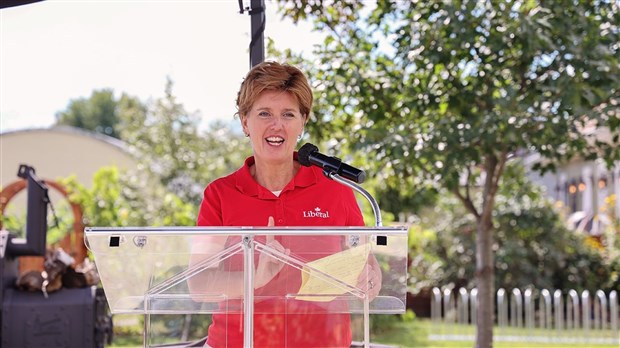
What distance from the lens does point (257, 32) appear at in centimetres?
402

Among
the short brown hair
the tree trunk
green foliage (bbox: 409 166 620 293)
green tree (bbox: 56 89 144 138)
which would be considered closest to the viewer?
the short brown hair

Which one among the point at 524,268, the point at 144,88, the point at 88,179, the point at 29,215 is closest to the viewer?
the point at 29,215

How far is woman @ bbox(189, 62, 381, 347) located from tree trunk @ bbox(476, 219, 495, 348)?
423cm

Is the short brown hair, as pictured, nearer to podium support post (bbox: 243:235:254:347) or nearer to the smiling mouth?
the smiling mouth

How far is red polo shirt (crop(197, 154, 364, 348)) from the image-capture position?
221 centimetres

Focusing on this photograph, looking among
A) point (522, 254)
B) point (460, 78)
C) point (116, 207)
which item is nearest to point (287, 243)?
point (460, 78)

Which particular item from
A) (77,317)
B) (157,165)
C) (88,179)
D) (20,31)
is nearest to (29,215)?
(77,317)

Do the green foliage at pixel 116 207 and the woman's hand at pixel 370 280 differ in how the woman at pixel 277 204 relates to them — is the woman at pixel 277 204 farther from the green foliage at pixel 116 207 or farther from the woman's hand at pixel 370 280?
the green foliage at pixel 116 207

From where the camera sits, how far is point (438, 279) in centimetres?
1334

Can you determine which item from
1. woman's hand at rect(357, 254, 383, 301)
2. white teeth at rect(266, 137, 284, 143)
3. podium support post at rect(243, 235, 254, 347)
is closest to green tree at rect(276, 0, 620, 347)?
white teeth at rect(266, 137, 284, 143)

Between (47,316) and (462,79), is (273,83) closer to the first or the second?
(47,316)

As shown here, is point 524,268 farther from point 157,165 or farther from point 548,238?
point 157,165

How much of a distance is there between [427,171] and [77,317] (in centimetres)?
243

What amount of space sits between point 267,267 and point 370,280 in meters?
0.26
